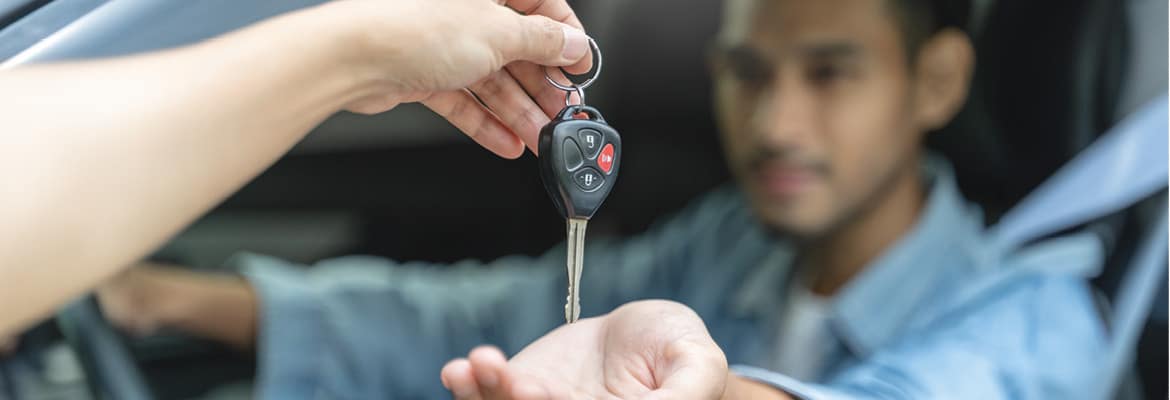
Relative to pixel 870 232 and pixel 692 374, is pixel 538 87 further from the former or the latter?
pixel 870 232

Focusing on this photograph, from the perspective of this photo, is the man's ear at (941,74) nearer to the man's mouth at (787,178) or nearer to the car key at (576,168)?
the man's mouth at (787,178)

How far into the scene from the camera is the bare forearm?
1.63 feet

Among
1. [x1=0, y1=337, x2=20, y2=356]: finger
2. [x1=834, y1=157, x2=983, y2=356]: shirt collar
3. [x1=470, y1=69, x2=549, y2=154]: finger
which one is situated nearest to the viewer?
[x1=470, y1=69, x2=549, y2=154]: finger

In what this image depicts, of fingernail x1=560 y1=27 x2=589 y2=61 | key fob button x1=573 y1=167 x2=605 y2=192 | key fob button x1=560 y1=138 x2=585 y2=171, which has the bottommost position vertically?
key fob button x1=573 y1=167 x2=605 y2=192

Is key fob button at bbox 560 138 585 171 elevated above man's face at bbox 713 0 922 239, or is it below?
above

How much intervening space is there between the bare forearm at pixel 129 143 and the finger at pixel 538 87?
0.25 metres

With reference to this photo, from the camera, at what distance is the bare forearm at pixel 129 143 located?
0.50 m

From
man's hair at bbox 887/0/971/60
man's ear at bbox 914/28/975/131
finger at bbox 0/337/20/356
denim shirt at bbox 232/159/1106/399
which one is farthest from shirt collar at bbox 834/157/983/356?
finger at bbox 0/337/20/356

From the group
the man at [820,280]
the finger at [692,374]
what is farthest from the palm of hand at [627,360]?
the man at [820,280]

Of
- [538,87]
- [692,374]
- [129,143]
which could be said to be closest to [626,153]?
[538,87]

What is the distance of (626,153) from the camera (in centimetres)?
241

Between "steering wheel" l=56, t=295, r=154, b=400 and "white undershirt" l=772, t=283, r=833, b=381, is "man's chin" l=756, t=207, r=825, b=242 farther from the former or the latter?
"steering wheel" l=56, t=295, r=154, b=400

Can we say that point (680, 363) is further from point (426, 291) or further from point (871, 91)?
point (426, 291)

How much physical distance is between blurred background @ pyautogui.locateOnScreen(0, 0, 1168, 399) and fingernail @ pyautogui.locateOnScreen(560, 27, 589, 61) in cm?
93
